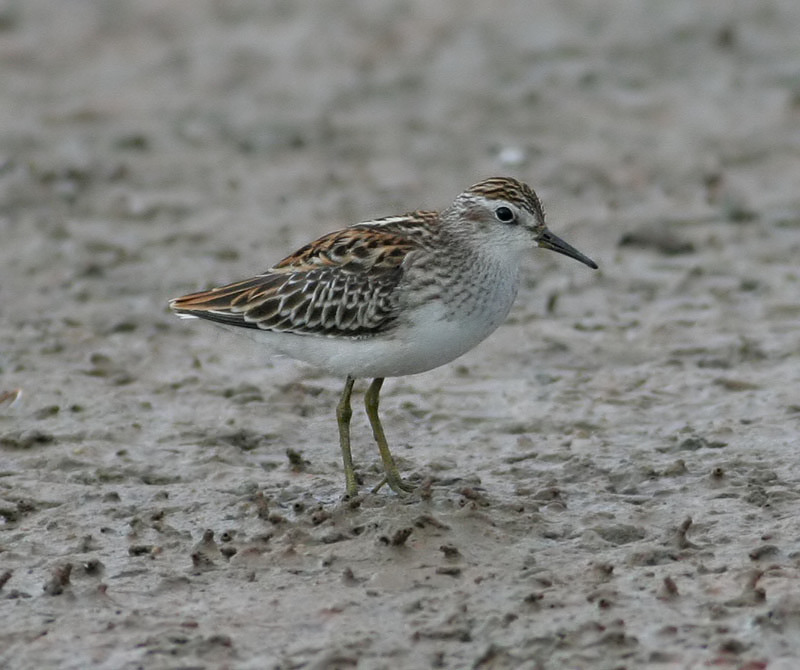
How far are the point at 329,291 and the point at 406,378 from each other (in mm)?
2090

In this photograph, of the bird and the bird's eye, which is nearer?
the bird

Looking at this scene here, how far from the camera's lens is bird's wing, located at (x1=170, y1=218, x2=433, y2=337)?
8.02 m

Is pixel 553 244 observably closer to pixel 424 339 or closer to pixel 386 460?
pixel 424 339

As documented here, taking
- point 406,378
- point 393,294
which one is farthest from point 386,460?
point 406,378

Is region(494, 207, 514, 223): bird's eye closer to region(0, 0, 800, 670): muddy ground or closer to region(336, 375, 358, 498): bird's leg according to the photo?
region(336, 375, 358, 498): bird's leg

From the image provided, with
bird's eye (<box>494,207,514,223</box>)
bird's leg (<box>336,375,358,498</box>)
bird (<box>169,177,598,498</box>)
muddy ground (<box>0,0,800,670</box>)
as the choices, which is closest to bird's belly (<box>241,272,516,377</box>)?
bird (<box>169,177,598,498</box>)

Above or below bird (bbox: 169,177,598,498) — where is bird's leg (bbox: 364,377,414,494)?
below

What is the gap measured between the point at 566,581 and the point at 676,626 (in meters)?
0.72

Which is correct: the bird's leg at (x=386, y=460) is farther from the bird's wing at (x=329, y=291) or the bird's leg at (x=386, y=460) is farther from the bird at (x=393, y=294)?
the bird's wing at (x=329, y=291)

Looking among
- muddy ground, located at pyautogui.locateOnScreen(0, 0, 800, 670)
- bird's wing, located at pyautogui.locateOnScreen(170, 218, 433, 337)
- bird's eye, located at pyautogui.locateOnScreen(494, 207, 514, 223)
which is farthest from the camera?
bird's eye, located at pyautogui.locateOnScreen(494, 207, 514, 223)

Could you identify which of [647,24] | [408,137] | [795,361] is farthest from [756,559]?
[647,24]

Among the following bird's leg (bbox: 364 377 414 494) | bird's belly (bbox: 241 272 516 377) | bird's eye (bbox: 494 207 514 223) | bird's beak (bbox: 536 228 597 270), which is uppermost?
bird's eye (bbox: 494 207 514 223)

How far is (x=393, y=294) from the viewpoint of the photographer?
26.1 feet

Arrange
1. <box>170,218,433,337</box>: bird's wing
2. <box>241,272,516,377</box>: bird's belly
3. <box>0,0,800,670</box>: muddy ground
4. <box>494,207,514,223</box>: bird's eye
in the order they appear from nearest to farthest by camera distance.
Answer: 1. <box>0,0,800,670</box>: muddy ground
2. <box>241,272,516,377</box>: bird's belly
3. <box>170,218,433,337</box>: bird's wing
4. <box>494,207,514,223</box>: bird's eye
